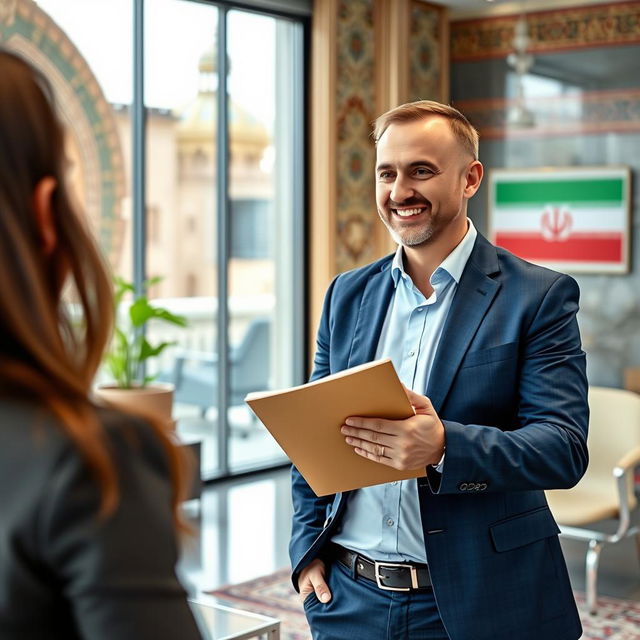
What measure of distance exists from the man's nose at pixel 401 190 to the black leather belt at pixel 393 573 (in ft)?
2.25

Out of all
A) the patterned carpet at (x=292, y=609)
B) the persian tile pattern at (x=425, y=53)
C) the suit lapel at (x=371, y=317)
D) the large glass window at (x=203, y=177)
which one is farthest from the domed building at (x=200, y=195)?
the suit lapel at (x=371, y=317)

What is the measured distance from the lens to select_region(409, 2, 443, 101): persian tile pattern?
25.3 ft

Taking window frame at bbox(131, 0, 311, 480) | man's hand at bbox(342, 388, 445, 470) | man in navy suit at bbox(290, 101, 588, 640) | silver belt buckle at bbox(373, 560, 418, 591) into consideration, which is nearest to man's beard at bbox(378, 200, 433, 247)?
man in navy suit at bbox(290, 101, 588, 640)

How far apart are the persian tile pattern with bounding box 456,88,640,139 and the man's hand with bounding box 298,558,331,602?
5.73 metres

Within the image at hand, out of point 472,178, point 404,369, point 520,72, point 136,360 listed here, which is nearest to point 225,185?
point 136,360

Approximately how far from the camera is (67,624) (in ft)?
2.62

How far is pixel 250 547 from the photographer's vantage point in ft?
17.5

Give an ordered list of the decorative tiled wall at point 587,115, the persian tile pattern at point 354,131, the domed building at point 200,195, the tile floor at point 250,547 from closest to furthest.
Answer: the tile floor at point 250,547 → the domed building at point 200,195 → the decorative tiled wall at point 587,115 → the persian tile pattern at point 354,131

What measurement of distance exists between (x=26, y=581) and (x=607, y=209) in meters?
6.90

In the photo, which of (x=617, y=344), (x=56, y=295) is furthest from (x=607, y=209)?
(x=56, y=295)

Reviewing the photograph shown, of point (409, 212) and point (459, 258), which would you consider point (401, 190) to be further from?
point (459, 258)

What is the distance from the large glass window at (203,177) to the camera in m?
6.13

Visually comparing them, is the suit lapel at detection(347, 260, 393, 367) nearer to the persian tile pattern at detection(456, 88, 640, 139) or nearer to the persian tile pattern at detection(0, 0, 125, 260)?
the persian tile pattern at detection(0, 0, 125, 260)

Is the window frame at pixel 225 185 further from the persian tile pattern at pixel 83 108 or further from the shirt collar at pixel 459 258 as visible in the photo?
the shirt collar at pixel 459 258
